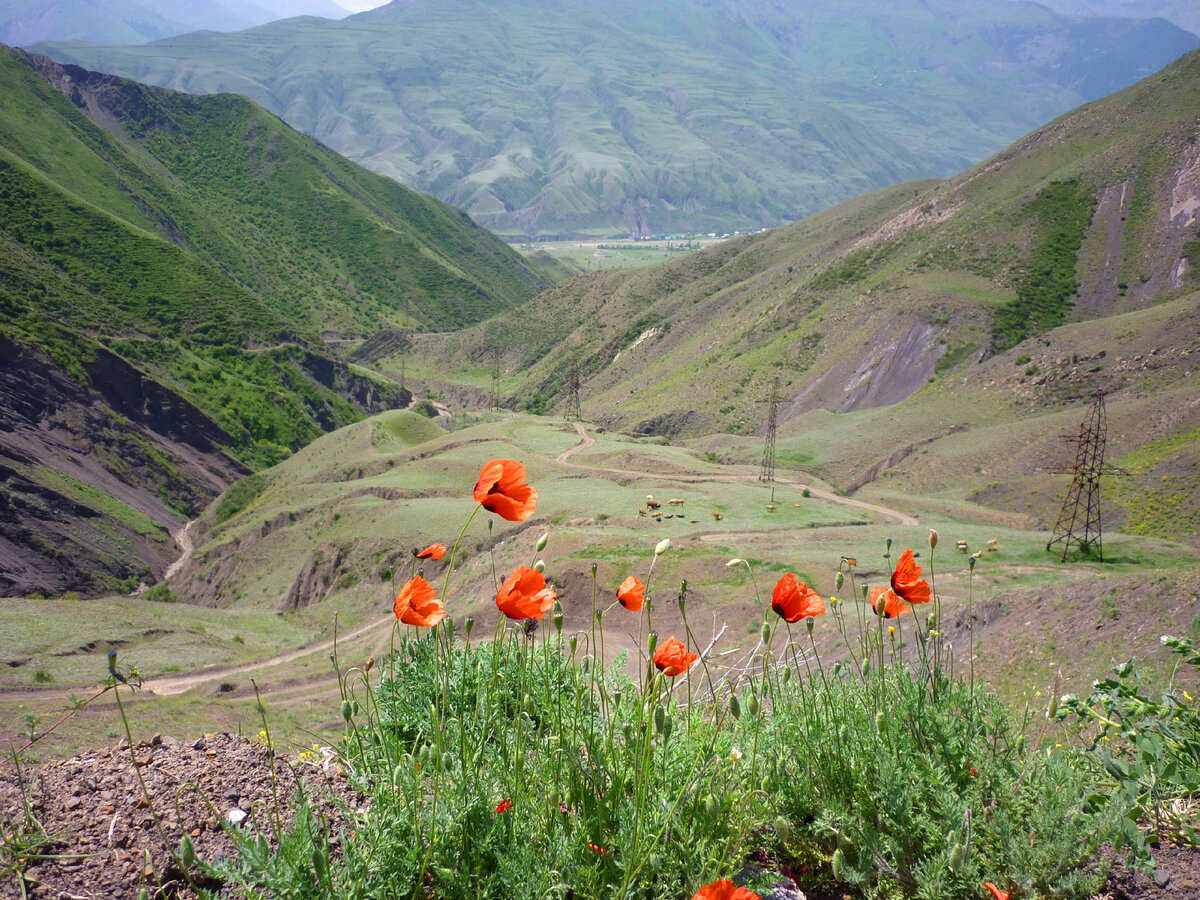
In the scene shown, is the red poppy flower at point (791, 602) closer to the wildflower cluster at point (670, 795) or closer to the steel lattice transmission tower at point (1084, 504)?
the wildflower cluster at point (670, 795)

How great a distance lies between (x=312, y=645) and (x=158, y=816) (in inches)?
1047

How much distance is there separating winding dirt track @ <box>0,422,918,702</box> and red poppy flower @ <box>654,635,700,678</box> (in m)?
13.9

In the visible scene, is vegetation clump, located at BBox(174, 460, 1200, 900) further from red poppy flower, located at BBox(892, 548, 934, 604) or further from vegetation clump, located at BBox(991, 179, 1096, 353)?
vegetation clump, located at BBox(991, 179, 1096, 353)

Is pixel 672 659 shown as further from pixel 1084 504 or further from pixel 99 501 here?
pixel 99 501

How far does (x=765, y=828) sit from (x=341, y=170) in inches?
7775

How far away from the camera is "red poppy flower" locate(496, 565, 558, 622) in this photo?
2512mm

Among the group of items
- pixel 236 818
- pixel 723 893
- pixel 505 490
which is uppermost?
pixel 505 490

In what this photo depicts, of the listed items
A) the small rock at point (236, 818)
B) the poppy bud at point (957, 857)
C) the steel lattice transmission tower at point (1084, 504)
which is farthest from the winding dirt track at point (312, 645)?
the poppy bud at point (957, 857)

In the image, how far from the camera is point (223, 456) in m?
64.8

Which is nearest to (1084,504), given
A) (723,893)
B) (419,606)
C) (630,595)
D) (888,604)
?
(888,604)

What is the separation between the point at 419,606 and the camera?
281cm

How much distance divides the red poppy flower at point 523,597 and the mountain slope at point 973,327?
38.4m

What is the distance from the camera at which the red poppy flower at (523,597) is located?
251 centimetres

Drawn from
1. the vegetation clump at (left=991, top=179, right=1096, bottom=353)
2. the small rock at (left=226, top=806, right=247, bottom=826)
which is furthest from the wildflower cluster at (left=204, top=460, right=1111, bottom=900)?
the vegetation clump at (left=991, top=179, right=1096, bottom=353)
